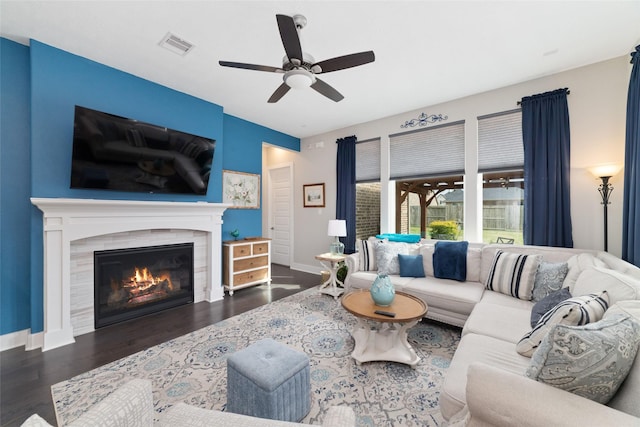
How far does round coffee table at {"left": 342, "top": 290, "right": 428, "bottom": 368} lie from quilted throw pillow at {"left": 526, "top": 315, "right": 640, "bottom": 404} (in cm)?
110

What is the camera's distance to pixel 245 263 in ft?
13.5

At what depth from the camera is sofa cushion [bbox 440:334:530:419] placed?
126cm

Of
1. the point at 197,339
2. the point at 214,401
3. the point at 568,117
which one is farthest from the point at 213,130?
the point at 568,117

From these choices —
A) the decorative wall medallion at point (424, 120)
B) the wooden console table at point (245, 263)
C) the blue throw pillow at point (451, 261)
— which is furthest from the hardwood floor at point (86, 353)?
the decorative wall medallion at point (424, 120)

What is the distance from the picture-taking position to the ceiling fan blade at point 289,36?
1.59 m

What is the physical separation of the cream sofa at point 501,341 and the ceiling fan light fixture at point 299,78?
2.25 meters

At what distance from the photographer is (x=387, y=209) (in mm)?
4438

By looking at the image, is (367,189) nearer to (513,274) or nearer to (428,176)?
(428,176)

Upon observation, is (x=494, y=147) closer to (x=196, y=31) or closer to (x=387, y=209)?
(x=387, y=209)

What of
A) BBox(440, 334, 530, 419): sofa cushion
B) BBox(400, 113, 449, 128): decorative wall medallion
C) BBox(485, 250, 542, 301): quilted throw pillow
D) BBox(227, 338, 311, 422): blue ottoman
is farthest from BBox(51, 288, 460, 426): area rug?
BBox(400, 113, 449, 128): decorative wall medallion

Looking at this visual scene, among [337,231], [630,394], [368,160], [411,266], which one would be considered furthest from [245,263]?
[630,394]

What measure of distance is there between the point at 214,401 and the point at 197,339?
973mm

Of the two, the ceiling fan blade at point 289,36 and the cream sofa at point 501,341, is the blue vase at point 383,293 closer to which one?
the cream sofa at point 501,341

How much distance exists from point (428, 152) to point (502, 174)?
41.5 inches
